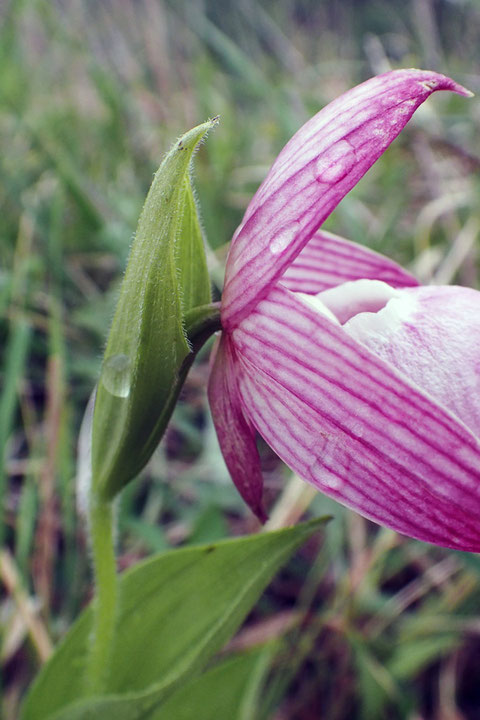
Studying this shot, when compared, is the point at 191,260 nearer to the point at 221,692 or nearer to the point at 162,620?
the point at 162,620

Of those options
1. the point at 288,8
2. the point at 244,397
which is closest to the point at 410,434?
the point at 244,397

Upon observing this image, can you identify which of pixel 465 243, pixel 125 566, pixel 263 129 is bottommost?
pixel 125 566

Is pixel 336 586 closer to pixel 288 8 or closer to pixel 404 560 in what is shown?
pixel 404 560

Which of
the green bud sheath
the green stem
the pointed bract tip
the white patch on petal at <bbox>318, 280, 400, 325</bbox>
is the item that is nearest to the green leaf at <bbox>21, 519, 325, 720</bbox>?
the green stem

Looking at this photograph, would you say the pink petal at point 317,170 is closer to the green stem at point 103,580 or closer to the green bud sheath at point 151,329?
the green bud sheath at point 151,329

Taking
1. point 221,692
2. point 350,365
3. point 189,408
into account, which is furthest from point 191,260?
point 189,408

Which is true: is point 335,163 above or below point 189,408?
above
